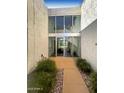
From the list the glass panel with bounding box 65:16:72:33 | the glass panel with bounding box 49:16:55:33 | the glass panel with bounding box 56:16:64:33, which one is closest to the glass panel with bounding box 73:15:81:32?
the glass panel with bounding box 65:16:72:33

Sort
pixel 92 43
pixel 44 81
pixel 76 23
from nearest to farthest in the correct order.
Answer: pixel 44 81
pixel 92 43
pixel 76 23

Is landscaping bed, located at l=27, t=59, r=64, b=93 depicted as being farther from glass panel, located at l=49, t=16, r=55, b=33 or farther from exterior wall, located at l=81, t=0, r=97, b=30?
glass panel, located at l=49, t=16, r=55, b=33

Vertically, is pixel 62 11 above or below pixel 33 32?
above

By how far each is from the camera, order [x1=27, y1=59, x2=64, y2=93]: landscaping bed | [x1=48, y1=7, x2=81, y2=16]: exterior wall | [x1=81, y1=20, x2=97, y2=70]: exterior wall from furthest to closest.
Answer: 1. [x1=48, y1=7, x2=81, y2=16]: exterior wall
2. [x1=81, y1=20, x2=97, y2=70]: exterior wall
3. [x1=27, y1=59, x2=64, y2=93]: landscaping bed

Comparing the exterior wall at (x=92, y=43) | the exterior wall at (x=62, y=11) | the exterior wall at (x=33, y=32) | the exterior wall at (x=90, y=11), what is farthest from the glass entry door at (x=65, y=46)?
the exterior wall at (x=90, y=11)

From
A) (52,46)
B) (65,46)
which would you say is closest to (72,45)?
(65,46)

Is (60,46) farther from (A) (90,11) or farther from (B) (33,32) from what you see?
(A) (90,11)

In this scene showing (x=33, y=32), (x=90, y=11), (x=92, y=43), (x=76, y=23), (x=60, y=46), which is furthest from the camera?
(x=60, y=46)

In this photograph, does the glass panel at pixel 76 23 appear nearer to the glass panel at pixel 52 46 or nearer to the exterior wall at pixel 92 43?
the exterior wall at pixel 92 43
